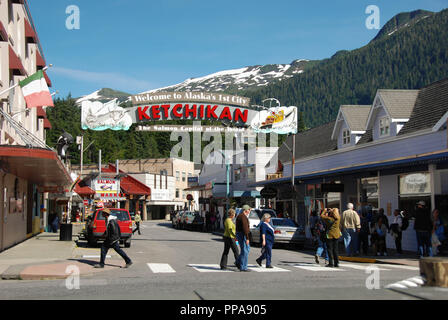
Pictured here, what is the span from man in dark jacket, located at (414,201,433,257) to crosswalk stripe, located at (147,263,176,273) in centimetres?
822

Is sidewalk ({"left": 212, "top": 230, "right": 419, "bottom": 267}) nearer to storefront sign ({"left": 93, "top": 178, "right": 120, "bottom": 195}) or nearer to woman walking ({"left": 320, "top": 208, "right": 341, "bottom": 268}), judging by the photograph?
woman walking ({"left": 320, "top": 208, "right": 341, "bottom": 268})

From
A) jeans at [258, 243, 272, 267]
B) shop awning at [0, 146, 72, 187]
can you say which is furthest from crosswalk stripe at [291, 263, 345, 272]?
shop awning at [0, 146, 72, 187]

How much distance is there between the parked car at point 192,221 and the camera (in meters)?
47.1

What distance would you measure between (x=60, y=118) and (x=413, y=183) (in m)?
99.4

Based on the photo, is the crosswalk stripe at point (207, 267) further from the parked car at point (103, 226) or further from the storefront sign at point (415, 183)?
the storefront sign at point (415, 183)

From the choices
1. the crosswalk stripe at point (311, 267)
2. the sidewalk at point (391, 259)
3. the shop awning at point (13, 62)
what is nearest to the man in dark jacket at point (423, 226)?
the sidewalk at point (391, 259)

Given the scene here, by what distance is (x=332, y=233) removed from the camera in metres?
15.6

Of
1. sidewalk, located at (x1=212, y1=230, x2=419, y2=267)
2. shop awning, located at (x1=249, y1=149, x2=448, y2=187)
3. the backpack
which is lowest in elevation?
sidewalk, located at (x1=212, y1=230, x2=419, y2=267)

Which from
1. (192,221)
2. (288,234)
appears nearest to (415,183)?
(288,234)

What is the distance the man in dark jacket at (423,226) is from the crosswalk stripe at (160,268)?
822 centimetres

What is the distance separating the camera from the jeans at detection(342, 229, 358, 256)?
18.5m

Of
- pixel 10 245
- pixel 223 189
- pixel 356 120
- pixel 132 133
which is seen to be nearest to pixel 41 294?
pixel 10 245

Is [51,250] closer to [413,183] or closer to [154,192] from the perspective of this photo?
[413,183]

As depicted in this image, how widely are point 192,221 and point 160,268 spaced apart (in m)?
31.9
